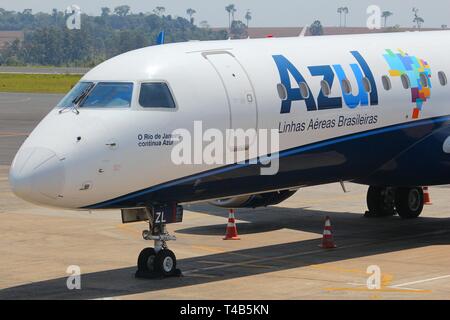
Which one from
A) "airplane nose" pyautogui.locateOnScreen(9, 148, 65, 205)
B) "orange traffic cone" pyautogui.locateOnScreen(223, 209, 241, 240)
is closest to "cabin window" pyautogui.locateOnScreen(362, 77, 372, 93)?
"orange traffic cone" pyautogui.locateOnScreen(223, 209, 241, 240)

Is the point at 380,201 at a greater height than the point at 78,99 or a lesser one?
lesser

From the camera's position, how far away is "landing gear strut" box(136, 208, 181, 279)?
22.5m

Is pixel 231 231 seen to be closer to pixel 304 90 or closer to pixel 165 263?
pixel 304 90

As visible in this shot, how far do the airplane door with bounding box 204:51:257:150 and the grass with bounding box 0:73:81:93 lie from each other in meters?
83.9

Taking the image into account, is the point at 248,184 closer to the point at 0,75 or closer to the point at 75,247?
the point at 75,247

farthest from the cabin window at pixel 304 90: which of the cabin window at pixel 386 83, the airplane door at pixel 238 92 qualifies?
the cabin window at pixel 386 83

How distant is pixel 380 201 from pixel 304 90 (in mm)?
8044

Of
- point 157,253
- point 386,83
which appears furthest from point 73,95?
point 386,83

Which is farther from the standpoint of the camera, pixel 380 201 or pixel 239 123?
pixel 380 201

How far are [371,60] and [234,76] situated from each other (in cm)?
454

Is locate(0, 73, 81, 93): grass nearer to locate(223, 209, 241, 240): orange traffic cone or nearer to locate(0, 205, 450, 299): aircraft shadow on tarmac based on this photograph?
locate(0, 205, 450, 299): aircraft shadow on tarmac

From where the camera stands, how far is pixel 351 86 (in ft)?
84.5

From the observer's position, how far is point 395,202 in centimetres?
3188

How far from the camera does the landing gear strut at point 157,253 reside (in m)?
22.5
